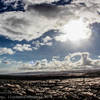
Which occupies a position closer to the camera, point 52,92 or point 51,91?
point 52,92

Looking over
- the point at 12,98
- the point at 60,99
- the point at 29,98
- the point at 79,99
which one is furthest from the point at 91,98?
the point at 12,98

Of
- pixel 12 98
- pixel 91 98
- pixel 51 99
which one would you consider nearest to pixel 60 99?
pixel 51 99

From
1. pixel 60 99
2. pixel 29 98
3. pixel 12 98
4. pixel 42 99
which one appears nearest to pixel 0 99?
pixel 12 98

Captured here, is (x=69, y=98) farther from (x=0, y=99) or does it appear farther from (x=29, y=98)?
(x=0, y=99)

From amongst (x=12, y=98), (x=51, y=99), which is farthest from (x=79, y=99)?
(x=12, y=98)

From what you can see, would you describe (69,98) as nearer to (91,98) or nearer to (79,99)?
→ (79,99)

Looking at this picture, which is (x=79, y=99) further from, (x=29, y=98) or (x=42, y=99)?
(x=29, y=98)

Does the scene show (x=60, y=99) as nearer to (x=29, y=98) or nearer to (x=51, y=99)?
(x=51, y=99)
